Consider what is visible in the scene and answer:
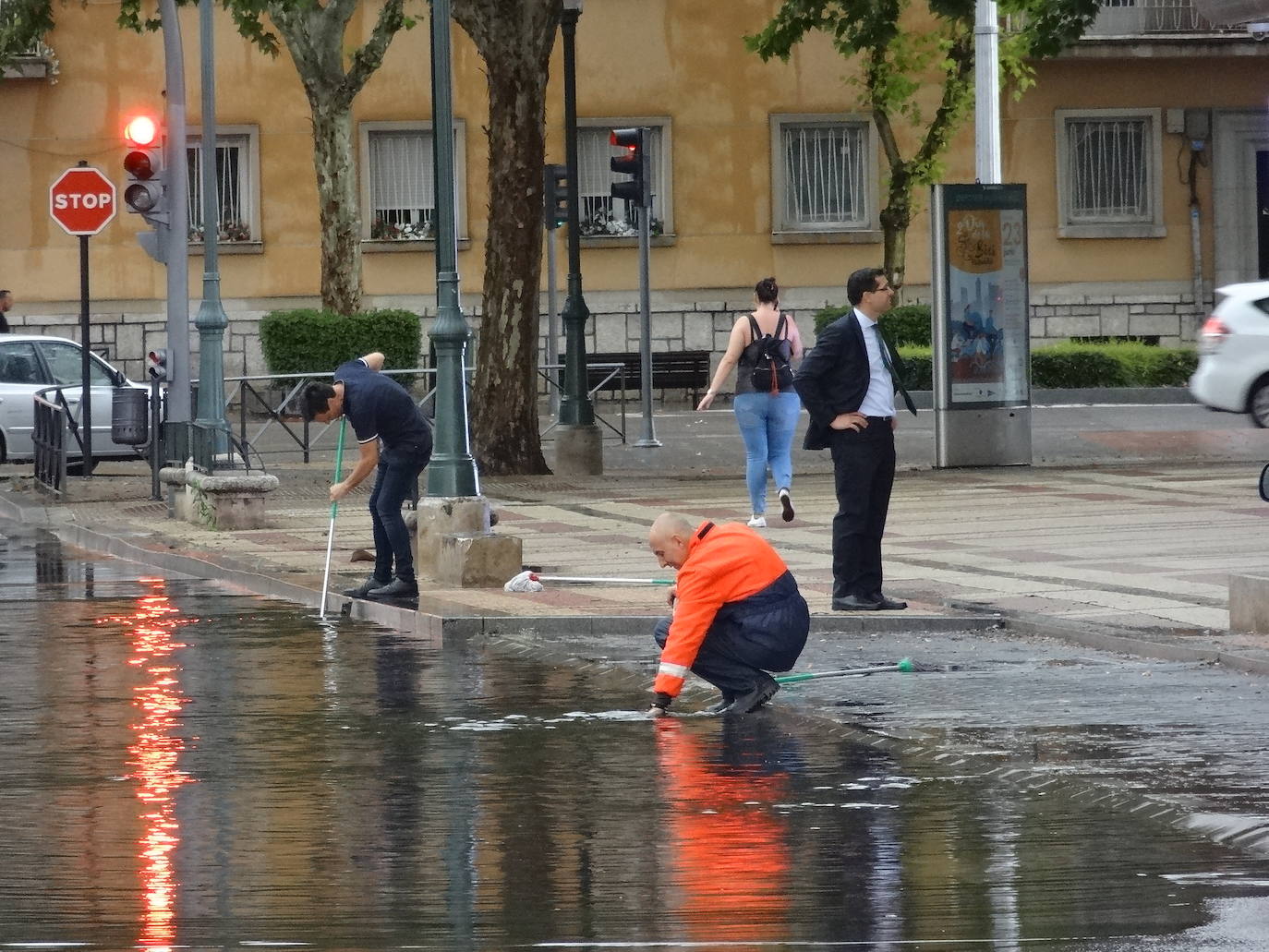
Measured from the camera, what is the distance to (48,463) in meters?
23.0

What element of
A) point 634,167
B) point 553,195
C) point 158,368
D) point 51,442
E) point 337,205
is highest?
point 337,205

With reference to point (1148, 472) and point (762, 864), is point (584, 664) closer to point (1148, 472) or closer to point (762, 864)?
point (762, 864)

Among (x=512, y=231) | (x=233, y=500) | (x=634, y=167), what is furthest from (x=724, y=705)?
(x=634, y=167)

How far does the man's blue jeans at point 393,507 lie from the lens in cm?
1391

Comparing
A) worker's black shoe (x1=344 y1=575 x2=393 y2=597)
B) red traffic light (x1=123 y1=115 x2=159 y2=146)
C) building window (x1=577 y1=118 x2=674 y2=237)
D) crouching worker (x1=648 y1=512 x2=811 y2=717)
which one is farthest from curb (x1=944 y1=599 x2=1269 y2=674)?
building window (x1=577 y1=118 x2=674 y2=237)

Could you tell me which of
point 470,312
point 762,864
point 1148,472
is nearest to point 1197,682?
point 762,864

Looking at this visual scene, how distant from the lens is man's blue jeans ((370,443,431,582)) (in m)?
13.9

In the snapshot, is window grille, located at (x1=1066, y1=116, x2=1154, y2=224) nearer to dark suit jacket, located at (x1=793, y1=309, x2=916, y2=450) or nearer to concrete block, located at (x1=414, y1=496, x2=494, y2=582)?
concrete block, located at (x1=414, y1=496, x2=494, y2=582)

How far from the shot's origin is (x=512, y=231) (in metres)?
23.1

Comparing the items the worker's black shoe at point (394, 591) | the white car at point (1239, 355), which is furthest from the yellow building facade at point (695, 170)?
the worker's black shoe at point (394, 591)

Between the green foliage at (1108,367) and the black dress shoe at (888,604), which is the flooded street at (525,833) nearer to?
the black dress shoe at (888,604)

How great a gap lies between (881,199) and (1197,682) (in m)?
26.7

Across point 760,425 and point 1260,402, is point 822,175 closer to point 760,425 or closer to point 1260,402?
point 1260,402

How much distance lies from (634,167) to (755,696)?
15.6 meters
